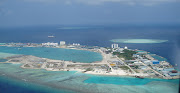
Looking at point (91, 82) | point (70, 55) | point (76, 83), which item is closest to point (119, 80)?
point (91, 82)

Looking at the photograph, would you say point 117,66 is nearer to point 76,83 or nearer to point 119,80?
point 119,80

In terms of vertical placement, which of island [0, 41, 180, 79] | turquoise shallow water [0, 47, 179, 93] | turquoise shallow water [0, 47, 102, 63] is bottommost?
turquoise shallow water [0, 47, 179, 93]

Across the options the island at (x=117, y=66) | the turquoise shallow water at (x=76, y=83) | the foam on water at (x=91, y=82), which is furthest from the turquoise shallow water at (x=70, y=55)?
the turquoise shallow water at (x=76, y=83)

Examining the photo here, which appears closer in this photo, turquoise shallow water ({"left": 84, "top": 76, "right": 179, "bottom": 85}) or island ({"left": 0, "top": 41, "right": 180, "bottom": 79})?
turquoise shallow water ({"left": 84, "top": 76, "right": 179, "bottom": 85})

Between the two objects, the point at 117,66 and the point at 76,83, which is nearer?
the point at 76,83

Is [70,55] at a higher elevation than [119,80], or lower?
higher

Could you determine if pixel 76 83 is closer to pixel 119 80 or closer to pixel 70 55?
pixel 119 80

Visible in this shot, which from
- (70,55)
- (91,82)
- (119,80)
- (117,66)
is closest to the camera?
(91,82)

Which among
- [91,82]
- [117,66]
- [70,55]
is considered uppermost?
[70,55]

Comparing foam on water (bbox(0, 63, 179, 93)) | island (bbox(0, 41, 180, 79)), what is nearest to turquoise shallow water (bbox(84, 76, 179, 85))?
foam on water (bbox(0, 63, 179, 93))

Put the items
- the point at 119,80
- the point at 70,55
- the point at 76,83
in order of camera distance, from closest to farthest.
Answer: the point at 76,83, the point at 119,80, the point at 70,55

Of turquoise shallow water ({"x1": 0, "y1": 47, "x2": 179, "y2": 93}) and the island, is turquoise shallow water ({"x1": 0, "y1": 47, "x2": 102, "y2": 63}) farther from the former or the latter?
turquoise shallow water ({"x1": 0, "y1": 47, "x2": 179, "y2": 93})

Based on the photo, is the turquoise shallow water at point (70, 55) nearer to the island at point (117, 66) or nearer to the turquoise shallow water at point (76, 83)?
the island at point (117, 66)
